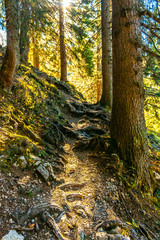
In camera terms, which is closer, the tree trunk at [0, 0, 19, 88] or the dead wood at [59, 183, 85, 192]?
the dead wood at [59, 183, 85, 192]

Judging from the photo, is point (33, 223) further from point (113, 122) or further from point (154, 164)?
point (154, 164)

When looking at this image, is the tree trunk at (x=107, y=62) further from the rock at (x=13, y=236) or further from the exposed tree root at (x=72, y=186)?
the rock at (x=13, y=236)

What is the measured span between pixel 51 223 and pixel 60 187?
3.61 ft

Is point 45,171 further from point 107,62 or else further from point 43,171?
point 107,62

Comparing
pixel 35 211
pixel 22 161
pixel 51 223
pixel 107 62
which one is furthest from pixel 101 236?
pixel 107 62

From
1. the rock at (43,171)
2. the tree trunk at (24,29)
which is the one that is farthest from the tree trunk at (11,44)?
the rock at (43,171)

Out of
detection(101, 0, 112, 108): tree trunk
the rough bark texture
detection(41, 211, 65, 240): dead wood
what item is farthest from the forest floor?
detection(101, 0, 112, 108): tree trunk

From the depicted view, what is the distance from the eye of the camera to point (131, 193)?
12.9 feet

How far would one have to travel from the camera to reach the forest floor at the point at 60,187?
2637 millimetres

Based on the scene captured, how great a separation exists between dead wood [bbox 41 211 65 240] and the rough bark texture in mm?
2482

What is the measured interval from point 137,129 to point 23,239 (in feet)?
11.3

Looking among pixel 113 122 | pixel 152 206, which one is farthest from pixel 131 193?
pixel 113 122

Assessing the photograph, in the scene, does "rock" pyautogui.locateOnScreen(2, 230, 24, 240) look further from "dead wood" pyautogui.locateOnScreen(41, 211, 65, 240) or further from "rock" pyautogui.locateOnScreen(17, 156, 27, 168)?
"rock" pyautogui.locateOnScreen(17, 156, 27, 168)

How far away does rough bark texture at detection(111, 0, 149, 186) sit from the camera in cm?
421
